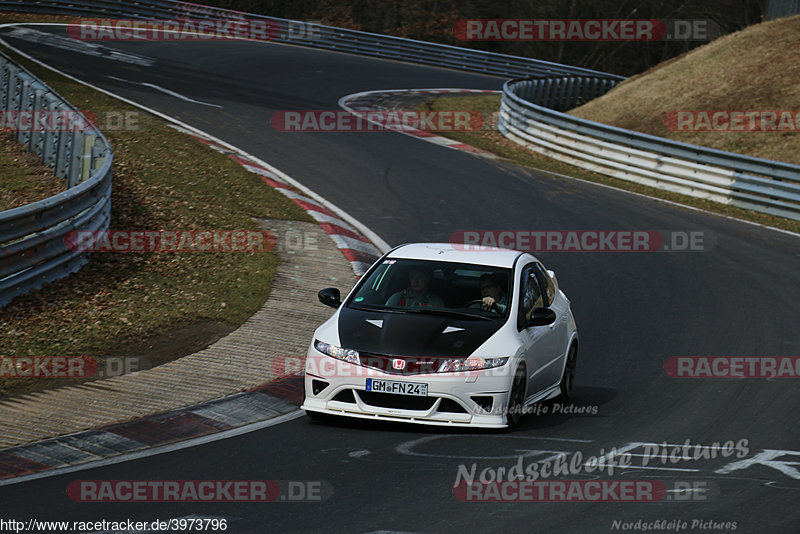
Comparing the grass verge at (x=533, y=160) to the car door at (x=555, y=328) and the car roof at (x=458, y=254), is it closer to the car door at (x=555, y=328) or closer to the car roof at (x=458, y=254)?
the car door at (x=555, y=328)

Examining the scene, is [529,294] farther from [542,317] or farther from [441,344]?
[441,344]

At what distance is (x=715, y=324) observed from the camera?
44.2 feet

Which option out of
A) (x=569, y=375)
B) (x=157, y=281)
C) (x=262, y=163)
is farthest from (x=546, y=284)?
(x=262, y=163)

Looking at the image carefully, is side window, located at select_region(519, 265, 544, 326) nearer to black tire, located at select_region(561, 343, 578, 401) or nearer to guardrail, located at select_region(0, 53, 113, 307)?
black tire, located at select_region(561, 343, 578, 401)

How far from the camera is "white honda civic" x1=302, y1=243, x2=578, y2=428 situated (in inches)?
341

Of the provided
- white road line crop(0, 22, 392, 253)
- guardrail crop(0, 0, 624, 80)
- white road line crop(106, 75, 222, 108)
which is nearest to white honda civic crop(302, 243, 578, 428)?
white road line crop(0, 22, 392, 253)

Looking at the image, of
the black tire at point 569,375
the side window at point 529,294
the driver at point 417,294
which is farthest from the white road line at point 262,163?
the driver at point 417,294

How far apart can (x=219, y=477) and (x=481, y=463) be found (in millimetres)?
1916

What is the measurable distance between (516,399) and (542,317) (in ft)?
2.65

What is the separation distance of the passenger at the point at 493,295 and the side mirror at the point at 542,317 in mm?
286

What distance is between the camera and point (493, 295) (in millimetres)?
9727

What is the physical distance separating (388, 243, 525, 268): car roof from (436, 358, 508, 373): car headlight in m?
1.45

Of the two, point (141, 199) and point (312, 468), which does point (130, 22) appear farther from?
point (312, 468)

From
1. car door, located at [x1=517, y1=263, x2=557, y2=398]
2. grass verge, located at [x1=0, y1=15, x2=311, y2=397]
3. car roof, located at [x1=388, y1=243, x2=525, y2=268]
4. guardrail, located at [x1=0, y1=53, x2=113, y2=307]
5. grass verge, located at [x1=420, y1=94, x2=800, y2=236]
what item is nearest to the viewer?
car door, located at [x1=517, y1=263, x2=557, y2=398]
